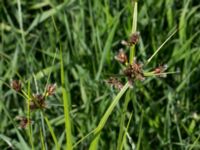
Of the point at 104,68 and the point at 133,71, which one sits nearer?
the point at 133,71

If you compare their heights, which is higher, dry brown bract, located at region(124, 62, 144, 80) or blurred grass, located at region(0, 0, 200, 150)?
dry brown bract, located at region(124, 62, 144, 80)

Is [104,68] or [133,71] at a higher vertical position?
[133,71]

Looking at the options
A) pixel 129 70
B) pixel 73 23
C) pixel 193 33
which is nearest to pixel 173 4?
pixel 193 33

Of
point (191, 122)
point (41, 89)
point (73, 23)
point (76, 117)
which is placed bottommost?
point (191, 122)

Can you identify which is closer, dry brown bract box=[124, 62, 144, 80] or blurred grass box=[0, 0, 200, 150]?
dry brown bract box=[124, 62, 144, 80]

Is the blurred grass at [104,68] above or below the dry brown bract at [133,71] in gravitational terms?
below

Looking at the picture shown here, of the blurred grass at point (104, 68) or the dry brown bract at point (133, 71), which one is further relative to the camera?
the blurred grass at point (104, 68)

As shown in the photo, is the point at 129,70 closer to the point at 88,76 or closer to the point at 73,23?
the point at 88,76

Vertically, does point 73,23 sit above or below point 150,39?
above
